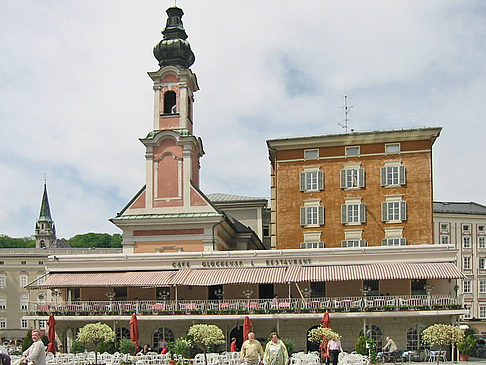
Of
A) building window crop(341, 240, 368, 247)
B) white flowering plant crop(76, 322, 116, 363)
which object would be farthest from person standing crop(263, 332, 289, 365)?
building window crop(341, 240, 368, 247)

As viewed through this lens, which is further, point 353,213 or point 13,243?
point 13,243

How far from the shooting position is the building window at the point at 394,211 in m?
47.7

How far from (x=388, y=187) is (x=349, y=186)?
2.70 m

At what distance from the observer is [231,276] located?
4244cm

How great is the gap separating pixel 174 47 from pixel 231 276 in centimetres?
2042

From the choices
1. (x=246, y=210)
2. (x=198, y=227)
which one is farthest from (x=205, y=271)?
(x=246, y=210)

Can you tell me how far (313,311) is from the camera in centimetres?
4028

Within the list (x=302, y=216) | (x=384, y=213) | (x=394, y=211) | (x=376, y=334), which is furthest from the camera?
(x=302, y=216)

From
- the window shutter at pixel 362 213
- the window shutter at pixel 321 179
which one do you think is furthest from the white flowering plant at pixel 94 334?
the window shutter at pixel 362 213

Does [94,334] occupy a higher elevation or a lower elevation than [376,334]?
higher

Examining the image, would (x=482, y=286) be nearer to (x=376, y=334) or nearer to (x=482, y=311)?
(x=482, y=311)

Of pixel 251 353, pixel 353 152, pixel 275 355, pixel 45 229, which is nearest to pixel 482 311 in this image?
pixel 353 152

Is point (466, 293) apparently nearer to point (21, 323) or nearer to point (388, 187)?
point (388, 187)

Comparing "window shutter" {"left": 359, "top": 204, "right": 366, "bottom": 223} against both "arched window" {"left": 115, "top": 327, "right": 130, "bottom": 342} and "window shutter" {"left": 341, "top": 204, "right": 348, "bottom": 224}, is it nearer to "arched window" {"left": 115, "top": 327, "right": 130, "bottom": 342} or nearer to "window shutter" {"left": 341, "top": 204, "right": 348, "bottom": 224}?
"window shutter" {"left": 341, "top": 204, "right": 348, "bottom": 224}
